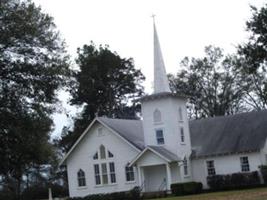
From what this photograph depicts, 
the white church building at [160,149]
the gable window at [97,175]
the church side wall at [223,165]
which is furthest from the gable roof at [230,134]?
the gable window at [97,175]

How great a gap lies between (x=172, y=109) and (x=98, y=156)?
25.2 feet

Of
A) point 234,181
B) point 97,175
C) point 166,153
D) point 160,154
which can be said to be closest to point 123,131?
point 97,175

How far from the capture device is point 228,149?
160 feet

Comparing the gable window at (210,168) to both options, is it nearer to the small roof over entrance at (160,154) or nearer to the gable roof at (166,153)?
the small roof over entrance at (160,154)

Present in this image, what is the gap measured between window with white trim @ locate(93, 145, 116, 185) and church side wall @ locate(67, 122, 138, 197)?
0.21 m

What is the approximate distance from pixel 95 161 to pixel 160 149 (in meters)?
6.37

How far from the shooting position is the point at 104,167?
51.7 meters

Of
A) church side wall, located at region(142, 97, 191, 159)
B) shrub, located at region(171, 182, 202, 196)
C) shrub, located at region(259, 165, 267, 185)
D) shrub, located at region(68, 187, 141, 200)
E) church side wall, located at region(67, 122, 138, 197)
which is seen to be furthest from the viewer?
church side wall, located at region(67, 122, 138, 197)

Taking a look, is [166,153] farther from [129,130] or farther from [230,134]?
[230,134]

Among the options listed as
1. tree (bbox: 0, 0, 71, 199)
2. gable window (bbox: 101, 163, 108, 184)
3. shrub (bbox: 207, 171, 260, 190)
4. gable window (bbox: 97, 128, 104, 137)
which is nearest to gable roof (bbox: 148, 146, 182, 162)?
shrub (bbox: 207, 171, 260, 190)

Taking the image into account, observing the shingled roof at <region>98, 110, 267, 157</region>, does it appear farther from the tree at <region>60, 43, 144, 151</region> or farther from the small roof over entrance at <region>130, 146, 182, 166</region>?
the tree at <region>60, 43, 144, 151</region>

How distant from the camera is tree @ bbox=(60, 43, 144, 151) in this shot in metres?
75.2

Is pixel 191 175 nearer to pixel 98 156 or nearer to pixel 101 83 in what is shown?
pixel 98 156

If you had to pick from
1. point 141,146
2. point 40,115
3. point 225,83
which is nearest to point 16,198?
point 141,146
